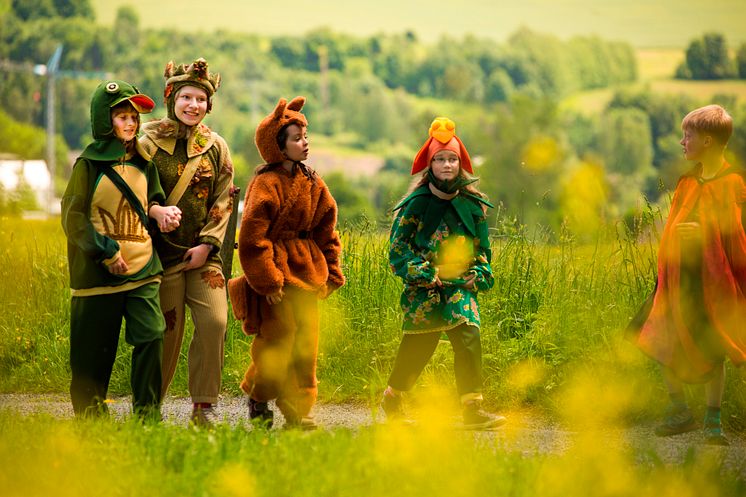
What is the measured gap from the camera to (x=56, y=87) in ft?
513

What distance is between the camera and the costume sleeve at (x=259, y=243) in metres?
5.96

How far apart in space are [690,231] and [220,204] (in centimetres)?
255

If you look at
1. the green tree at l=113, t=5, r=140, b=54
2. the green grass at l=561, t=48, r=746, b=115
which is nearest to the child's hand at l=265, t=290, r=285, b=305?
the green grass at l=561, t=48, r=746, b=115

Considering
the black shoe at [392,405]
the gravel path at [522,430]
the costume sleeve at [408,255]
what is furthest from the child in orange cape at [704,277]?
the black shoe at [392,405]

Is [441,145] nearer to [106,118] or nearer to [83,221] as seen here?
[106,118]

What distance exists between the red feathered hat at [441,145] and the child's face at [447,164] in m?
0.02

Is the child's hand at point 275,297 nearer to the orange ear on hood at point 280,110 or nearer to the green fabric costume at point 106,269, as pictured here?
the green fabric costume at point 106,269

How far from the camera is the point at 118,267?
572 centimetres

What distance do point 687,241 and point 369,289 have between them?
2685mm

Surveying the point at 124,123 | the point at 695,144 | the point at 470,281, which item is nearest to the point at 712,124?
the point at 695,144

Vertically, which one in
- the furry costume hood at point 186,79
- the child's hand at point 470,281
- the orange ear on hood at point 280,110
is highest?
the furry costume hood at point 186,79

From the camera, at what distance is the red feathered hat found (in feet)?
20.9

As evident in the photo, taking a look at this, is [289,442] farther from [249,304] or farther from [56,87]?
[56,87]

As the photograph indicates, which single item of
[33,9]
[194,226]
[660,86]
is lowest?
[194,226]
